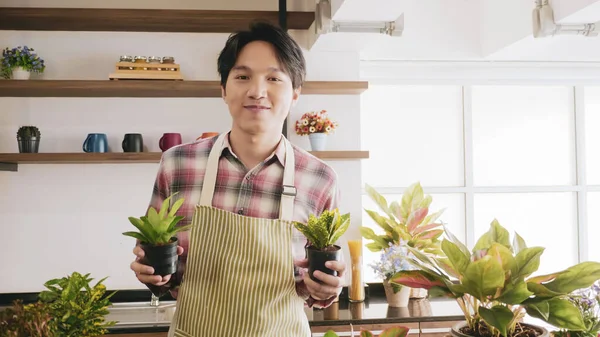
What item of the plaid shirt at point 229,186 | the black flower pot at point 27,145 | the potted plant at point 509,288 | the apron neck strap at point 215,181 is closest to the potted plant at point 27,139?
the black flower pot at point 27,145

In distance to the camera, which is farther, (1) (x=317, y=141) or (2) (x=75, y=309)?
(1) (x=317, y=141)

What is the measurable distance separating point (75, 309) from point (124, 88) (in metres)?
1.93

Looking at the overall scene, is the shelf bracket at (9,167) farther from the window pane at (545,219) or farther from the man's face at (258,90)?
the window pane at (545,219)

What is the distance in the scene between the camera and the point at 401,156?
3467 mm

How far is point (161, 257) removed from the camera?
1333 millimetres

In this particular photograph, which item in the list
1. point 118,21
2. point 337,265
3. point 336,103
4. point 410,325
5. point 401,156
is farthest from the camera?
point 401,156

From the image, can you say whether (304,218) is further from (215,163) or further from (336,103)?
(336,103)

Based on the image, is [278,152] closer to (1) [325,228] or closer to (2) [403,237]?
(1) [325,228]

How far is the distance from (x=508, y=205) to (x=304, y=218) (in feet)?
7.21

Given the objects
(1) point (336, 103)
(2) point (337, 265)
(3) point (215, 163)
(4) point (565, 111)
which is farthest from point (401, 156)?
(2) point (337, 265)

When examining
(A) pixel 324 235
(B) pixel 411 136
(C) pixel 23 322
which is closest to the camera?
(C) pixel 23 322

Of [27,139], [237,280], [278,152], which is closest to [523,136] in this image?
[278,152]

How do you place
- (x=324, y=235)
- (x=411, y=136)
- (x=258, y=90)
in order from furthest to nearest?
(x=411, y=136) < (x=258, y=90) < (x=324, y=235)

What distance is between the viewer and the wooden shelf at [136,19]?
2.85 m
